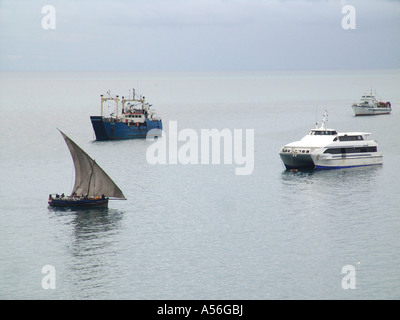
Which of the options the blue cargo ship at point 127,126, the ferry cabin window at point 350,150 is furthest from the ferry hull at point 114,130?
the ferry cabin window at point 350,150

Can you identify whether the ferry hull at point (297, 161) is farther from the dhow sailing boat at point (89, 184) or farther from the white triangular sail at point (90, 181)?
the white triangular sail at point (90, 181)

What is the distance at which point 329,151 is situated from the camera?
101 meters

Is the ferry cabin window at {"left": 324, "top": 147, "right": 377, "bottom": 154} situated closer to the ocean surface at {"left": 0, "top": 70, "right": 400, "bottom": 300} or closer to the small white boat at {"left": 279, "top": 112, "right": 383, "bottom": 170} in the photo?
the small white boat at {"left": 279, "top": 112, "right": 383, "bottom": 170}

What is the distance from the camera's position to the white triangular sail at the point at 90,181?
73438mm

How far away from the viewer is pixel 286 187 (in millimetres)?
86812

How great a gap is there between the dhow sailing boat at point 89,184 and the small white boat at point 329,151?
3445cm

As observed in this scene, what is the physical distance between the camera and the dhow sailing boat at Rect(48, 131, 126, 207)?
72.7m

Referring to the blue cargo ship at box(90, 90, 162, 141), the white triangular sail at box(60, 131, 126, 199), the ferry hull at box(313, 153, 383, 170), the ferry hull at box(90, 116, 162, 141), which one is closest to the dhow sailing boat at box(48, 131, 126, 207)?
the white triangular sail at box(60, 131, 126, 199)

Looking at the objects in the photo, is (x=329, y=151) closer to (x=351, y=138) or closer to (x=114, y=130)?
(x=351, y=138)

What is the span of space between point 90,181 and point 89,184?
0.36m

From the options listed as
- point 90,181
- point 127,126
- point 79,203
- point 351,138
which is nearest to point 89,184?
point 90,181

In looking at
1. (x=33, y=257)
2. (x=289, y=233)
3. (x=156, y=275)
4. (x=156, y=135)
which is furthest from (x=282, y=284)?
(x=156, y=135)
